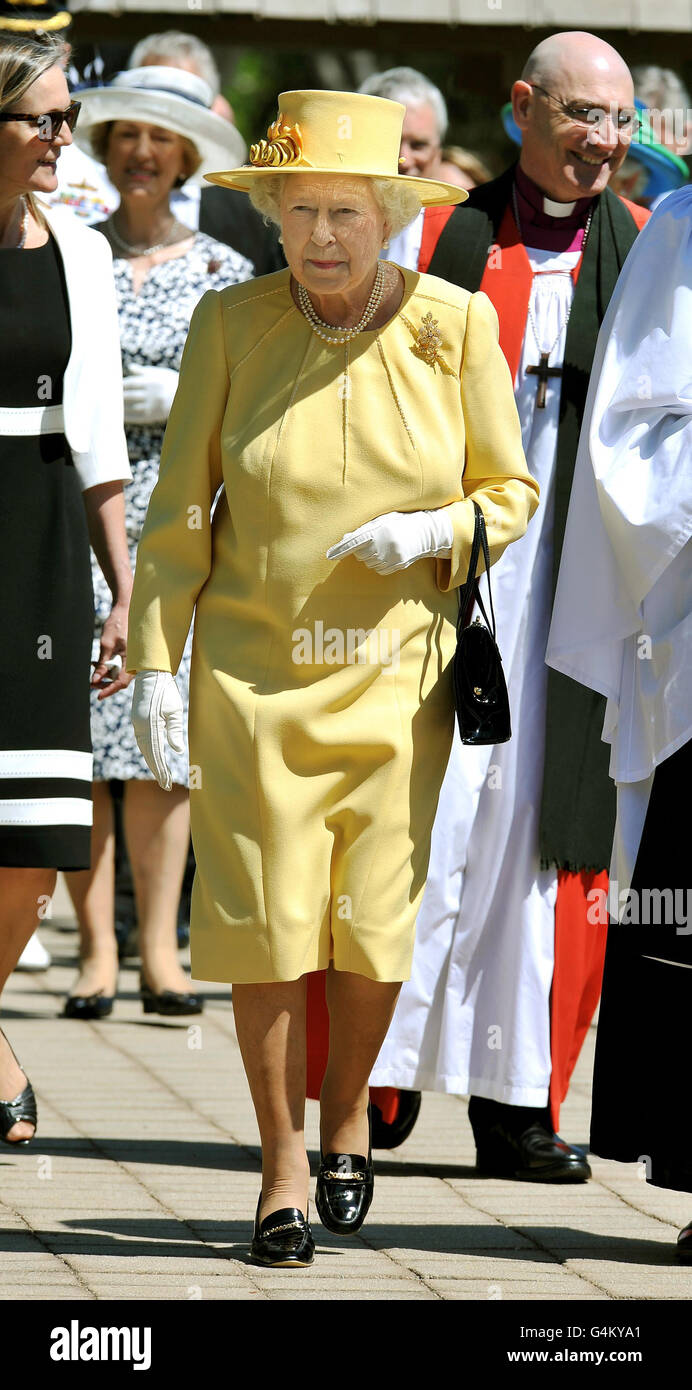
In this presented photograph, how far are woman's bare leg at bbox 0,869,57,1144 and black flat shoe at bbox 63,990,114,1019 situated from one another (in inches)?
73.5

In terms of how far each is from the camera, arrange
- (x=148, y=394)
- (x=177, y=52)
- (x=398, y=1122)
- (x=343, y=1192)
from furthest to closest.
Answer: (x=177, y=52) → (x=148, y=394) → (x=398, y=1122) → (x=343, y=1192)

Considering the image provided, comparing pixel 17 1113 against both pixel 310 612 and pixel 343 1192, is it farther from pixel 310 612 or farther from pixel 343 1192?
pixel 310 612

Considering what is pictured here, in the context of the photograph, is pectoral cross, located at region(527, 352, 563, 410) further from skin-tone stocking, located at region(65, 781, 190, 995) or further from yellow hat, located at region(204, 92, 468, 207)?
skin-tone stocking, located at region(65, 781, 190, 995)

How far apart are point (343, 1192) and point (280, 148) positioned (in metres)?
1.81

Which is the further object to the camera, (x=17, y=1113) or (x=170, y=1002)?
(x=170, y=1002)

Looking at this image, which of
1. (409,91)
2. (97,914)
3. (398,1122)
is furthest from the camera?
(409,91)

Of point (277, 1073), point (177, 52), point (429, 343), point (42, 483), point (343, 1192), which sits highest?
point (177, 52)

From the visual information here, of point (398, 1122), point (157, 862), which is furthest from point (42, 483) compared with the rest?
point (157, 862)

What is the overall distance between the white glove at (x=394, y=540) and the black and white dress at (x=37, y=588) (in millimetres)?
1034

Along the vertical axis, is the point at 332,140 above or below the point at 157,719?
above

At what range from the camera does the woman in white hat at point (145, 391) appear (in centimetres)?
705

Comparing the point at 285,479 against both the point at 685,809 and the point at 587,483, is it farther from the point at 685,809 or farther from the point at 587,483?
the point at 685,809

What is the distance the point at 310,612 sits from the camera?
419 cm

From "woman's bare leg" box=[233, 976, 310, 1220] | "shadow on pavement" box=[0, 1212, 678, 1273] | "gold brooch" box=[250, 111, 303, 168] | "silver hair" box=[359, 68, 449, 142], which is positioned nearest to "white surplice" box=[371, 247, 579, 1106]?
"shadow on pavement" box=[0, 1212, 678, 1273]
